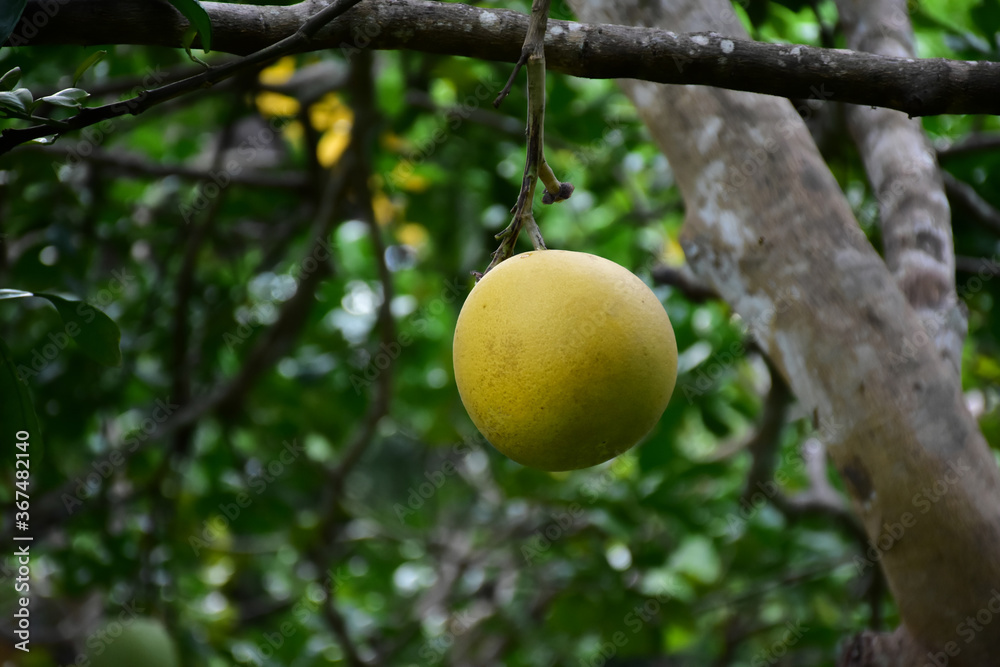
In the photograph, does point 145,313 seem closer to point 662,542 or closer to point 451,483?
point 451,483

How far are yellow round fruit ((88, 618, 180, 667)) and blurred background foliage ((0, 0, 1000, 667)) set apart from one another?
0.11 meters

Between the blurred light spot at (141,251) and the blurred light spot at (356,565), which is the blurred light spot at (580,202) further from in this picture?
Result: the blurred light spot at (356,565)

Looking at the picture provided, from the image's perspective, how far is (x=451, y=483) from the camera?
3.65 m

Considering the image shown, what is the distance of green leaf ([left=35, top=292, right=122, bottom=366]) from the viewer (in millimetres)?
1051

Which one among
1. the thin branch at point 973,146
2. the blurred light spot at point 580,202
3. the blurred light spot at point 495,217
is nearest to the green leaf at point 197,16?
the thin branch at point 973,146

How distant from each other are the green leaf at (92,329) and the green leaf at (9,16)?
1.20 ft

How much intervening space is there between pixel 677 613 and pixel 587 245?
1.19 meters

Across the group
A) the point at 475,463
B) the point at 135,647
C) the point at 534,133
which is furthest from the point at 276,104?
the point at 534,133

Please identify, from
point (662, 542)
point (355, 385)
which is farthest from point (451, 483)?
point (662, 542)

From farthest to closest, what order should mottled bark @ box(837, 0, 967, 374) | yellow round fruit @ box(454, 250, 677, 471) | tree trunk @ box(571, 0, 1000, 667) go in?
mottled bark @ box(837, 0, 967, 374)
tree trunk @ box(571, 0, 1000, 667)
yellow round fruit @ box(454, 250, 677, 471)

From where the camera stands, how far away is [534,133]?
0.79 meters

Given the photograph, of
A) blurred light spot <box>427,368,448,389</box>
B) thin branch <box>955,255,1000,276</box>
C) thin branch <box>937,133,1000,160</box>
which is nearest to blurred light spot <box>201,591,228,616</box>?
blurred light spot <box>427,368,448,389</box>

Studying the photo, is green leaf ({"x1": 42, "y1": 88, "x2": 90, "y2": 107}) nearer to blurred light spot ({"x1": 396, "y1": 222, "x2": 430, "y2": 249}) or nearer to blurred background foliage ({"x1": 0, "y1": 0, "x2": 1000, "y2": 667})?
blurred background foliage ({"x1": 0, "y1": 0, "x2": 1000, "y2": 667})

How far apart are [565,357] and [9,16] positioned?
2.05 feet
